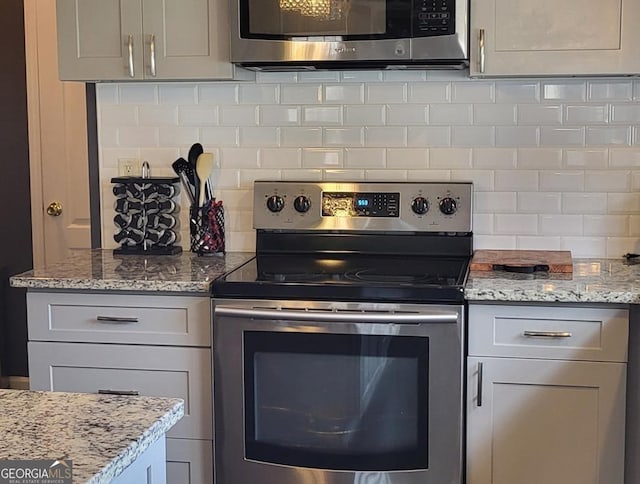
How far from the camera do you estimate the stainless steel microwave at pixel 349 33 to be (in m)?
2.73

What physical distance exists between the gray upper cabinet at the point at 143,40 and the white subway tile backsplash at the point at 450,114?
2.35 feet

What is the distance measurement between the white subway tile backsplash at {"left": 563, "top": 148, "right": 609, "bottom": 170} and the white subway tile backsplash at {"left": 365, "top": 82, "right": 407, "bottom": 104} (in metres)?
0.59

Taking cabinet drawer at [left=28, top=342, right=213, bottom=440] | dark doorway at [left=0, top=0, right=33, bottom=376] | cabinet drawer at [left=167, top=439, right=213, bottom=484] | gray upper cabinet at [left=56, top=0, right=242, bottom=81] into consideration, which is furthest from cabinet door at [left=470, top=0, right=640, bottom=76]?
dark doorway at [left=0, top=0, right=33, bottom=376]

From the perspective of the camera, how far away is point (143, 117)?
328 centimetres

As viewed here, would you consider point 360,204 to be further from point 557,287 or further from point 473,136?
point 557,287

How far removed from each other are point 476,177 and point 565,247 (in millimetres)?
385

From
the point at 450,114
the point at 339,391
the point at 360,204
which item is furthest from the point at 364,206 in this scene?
the point at 339,391

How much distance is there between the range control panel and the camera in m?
3.00

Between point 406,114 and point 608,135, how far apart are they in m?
0.68

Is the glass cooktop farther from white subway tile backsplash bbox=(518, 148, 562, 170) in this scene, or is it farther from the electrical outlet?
the electrical outlet

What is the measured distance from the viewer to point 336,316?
251 centimetres

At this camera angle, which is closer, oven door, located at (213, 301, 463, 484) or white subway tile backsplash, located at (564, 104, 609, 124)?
oven door, located at (213, 301, 463, 484)

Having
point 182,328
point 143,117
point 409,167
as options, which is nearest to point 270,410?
point 182,328

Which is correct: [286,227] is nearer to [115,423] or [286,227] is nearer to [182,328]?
[182,328]
